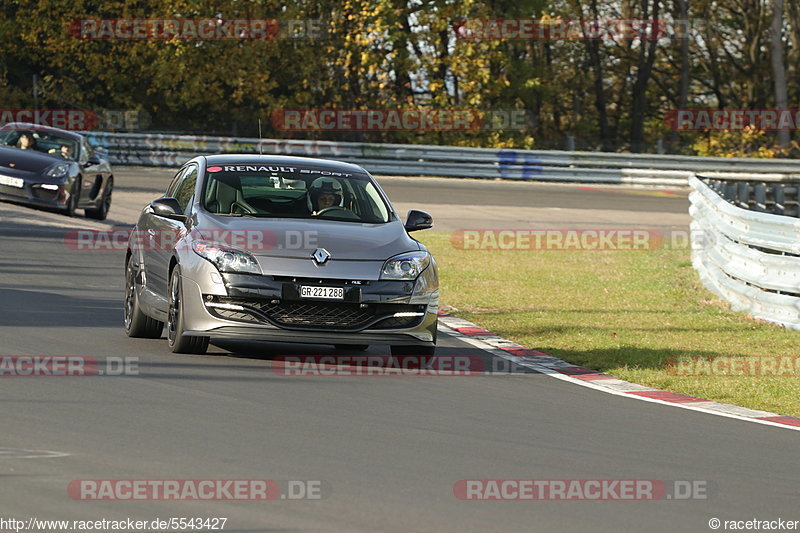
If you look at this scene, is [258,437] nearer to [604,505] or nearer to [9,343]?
[604,505]

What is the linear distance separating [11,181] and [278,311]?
13586 millimetres

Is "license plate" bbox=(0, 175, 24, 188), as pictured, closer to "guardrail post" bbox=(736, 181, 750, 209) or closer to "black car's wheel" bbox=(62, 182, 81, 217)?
"black car's wheel" bbox=(62, 182, 81, 217)

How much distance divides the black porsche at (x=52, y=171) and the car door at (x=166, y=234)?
36.9 ft

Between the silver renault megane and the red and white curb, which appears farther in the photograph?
the silver renault megane

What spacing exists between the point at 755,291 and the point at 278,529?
10631 mm

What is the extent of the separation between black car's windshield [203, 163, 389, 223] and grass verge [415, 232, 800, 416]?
2208 mm

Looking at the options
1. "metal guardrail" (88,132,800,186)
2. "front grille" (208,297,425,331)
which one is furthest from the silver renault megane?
"metal guardrail" (88,132,800,186)

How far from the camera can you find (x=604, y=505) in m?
6.50

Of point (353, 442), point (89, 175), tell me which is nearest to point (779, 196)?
point (89, 175)

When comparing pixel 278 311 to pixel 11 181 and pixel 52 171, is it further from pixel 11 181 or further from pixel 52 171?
pixel 11 181

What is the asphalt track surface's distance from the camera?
614cm

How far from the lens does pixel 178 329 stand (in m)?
10.7

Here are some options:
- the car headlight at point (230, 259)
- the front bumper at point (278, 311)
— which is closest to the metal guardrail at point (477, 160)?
the car headlight at point (230, 259)

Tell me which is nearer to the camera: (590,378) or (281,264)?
(281,264)
